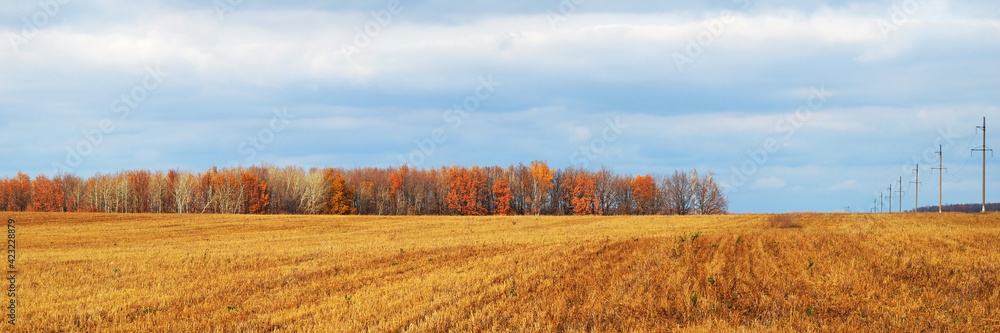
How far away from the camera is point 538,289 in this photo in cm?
1580

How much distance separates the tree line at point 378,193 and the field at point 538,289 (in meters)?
96.3

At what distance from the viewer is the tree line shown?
399 feet

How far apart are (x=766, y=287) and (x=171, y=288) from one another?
14387 millimetres

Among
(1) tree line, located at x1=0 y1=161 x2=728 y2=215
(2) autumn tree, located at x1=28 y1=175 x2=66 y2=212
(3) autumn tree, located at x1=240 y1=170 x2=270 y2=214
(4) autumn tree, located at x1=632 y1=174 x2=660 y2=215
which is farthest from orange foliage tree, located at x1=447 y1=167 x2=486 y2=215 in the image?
(2) autumn tree, located at x1=28 y1=175 x2=66 y2=212

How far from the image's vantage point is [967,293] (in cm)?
1438

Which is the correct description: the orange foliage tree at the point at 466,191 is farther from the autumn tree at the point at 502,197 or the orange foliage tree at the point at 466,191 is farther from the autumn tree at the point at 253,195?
the autumn tree at the point at 253,195

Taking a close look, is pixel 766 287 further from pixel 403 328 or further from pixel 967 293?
pixel 403 328

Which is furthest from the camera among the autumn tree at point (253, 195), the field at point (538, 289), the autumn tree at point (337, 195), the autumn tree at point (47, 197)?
the autumn tree at point (47, 197)

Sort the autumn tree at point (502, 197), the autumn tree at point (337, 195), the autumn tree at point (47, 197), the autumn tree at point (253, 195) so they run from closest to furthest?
the autumn tree at point (337, 195), the autumn tree at point (253, 195), the autumn tree at point (502, 197), the autumn tree at point (47, 197)

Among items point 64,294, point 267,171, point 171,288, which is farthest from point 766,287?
point 267,171

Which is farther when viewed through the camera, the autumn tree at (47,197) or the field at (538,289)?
the autumn tree at (47,197)

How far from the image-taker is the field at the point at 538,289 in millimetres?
12320

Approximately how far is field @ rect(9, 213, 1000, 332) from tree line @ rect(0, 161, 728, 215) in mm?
96312

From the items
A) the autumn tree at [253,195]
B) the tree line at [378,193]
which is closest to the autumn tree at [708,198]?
the tree line at [378,193]
